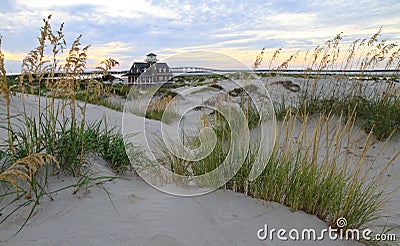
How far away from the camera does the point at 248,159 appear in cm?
287

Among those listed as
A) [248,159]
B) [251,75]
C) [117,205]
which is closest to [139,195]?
[117,205]

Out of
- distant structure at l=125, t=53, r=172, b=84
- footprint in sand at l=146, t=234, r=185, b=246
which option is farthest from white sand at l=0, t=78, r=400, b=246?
distant structure at l=125, t=53, r=172, b=84

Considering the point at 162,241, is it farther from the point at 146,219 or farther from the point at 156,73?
the point at 156,73

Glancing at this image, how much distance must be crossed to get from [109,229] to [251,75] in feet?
11.7

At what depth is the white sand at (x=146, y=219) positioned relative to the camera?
2037 mm

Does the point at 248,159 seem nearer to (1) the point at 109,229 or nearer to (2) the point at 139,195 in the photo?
(2) the point at 139,195

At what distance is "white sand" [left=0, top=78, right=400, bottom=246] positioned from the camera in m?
2.04
